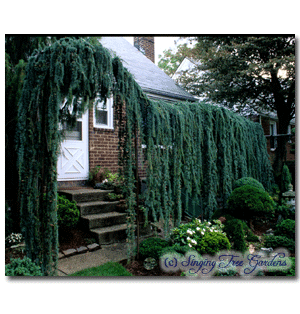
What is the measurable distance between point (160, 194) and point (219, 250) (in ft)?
4.01

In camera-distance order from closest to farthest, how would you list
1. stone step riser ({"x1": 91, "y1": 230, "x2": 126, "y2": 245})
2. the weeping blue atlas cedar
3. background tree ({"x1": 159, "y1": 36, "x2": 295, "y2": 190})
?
the weeping blue atlas cedar
stone step riser ({"x1": 91, "y1": 230, "x2": 126, "y2": 245})
background tree ({"x1": 159, "y1": 36, "x2": 295, "y2": 190})

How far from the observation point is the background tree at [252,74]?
5.82 metres

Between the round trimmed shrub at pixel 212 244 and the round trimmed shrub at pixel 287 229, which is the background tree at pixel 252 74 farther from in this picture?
the round trimmed shrub at pixel 212 244

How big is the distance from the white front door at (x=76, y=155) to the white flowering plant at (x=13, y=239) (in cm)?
204

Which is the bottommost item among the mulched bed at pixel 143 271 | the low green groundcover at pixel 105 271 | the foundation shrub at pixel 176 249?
the mulched bed at pixel 143 271

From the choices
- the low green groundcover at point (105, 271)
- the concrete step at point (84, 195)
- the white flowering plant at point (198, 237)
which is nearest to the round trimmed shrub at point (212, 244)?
the white flowering plant at point (198, 237)

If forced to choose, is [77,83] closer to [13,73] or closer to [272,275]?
[13,73]

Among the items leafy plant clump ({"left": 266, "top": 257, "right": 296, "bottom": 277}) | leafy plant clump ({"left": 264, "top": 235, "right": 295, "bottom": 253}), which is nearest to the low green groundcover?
leafy plant clump ({"left": 266, "top": 257, "right": 296, "bottom": 277})

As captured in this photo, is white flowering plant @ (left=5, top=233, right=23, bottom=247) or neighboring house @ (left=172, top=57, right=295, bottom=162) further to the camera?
neighboring house @ (left=172, top=57, right=295, bottom=162)

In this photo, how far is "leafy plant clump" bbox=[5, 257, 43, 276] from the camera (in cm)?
279

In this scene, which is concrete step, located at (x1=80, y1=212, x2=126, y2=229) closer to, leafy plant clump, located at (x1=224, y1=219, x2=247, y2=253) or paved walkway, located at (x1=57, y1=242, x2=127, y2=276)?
paved walkway, located at (x1=57, y1=242, x2=127, y2=276)

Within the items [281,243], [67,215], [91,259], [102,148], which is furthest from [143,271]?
[102,148]

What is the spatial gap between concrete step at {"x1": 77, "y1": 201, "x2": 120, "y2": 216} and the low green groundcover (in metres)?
1.46
